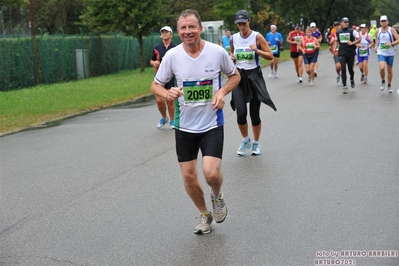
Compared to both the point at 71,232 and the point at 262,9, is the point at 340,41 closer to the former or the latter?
the point at 71,232

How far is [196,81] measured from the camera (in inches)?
248

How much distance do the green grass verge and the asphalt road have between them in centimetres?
237

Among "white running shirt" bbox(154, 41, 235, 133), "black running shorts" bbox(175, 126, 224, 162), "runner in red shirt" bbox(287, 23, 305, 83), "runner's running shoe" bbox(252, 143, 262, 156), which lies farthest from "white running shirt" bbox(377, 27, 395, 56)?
"black running shorts" bbox(175, 126, 224, 162)

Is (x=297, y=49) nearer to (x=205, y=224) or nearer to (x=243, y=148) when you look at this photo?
(x=243, y=148)

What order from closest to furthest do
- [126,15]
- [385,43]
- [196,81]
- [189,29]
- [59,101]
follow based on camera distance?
[189,29]
[196,81]
[385,43]
[59,101]
[126,15]

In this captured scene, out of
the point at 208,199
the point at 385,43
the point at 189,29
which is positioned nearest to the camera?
the point at 189,29

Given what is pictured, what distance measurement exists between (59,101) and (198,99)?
48.2 ft

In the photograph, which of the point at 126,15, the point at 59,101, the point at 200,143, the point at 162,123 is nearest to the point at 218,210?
the point at 200,143

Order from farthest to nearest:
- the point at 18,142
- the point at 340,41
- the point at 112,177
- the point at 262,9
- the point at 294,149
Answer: the point at 262,9, the point at 340,41, the point at 18,142, the point at 294,149, the point at 112,177

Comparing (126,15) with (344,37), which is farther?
(126,15)

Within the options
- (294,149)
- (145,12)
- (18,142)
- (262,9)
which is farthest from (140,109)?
(262,9)

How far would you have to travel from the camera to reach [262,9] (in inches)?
2847

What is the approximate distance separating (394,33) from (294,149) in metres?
8.18

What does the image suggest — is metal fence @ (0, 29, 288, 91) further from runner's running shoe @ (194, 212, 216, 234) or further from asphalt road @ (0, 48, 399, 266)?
runner's running shoe @ (194, 212, 216, 234)
